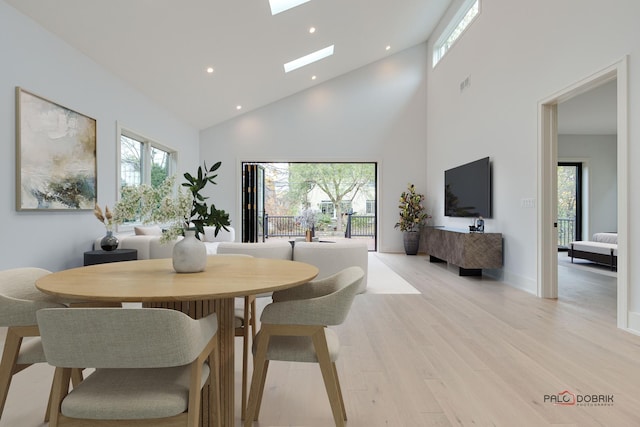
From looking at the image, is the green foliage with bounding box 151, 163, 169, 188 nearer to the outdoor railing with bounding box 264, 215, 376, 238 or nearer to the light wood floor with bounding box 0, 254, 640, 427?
the light wood floor with bounding box 0, 254, 640, 427

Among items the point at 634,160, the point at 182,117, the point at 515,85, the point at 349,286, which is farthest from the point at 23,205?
the point at 515,85

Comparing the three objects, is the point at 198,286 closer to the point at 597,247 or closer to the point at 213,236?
the point at 213,236

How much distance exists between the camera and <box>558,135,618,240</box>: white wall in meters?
8.33

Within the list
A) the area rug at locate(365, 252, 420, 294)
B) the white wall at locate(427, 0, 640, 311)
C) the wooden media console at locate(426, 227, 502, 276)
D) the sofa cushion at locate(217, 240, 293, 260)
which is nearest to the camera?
the white wall at locate(427, 0, 640, 311)

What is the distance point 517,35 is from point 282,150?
16.8 feet

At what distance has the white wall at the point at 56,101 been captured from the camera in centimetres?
315

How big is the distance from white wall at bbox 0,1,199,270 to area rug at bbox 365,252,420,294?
3.47m

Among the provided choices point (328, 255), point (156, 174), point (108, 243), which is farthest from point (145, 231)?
point (328, 255)

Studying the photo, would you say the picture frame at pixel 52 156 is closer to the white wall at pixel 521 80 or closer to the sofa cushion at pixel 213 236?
the sofa cushion at pixel 213 236

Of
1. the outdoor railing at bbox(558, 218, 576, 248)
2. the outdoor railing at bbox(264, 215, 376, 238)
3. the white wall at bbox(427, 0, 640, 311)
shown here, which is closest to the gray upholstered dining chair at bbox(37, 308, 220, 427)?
the white wall at bbox(427, 0, 640, 311)

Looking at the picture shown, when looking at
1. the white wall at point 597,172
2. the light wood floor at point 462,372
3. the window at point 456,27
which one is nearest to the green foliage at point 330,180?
the window at point 456,27

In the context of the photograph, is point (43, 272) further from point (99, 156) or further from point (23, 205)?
point (99, 156)

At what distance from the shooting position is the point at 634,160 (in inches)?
111

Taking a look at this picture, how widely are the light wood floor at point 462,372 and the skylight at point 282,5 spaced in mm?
4039
